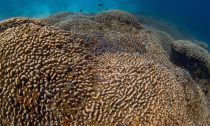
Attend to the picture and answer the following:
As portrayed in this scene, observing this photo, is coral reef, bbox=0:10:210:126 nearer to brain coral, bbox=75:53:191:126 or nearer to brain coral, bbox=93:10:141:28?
brain coral, bbox=75:53:191:126

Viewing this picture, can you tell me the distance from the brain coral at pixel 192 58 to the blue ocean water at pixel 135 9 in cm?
985

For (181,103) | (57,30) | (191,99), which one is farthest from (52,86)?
(191,99)

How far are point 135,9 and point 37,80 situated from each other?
44903mm

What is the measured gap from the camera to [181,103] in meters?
3.79

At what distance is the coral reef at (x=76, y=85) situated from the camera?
10.3 feet

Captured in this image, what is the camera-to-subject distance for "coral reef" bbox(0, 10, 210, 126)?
10.3 ft

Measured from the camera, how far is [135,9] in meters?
46.6

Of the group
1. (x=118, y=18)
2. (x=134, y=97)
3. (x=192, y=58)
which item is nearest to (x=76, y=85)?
(x=134, y=97)

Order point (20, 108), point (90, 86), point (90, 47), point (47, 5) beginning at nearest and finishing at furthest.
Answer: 1. point (20, 108)
2. point (90, 86)
3. point (90, 47)
4. point (47, 5)

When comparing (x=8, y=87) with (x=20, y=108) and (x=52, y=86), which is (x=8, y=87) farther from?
(x=52, y=86)

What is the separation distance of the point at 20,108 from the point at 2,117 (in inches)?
11.8

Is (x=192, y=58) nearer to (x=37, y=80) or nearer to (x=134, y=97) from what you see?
(x=134, y=97)

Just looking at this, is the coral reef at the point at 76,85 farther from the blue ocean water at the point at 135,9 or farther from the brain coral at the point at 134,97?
the blue ocean water at the point at 135,9

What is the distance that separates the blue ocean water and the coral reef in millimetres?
12330
